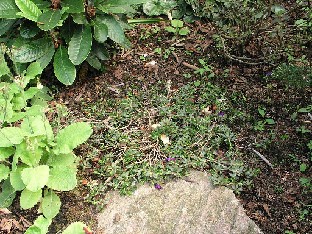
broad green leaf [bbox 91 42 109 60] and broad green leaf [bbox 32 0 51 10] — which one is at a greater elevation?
broad green leaf [bbox 32 0 51 10]

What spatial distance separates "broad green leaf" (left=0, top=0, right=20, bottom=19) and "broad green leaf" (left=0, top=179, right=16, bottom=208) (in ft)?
4.59

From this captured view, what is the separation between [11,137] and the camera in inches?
129

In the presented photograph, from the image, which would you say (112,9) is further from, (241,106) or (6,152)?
(6,152)

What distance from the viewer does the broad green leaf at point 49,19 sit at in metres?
3.63

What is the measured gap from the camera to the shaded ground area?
3.33 m

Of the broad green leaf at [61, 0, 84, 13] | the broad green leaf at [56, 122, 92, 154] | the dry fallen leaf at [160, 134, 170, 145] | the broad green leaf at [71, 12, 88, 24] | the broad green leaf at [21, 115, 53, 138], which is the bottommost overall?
the dry fallen leaf at [160, 134, 170, 145]

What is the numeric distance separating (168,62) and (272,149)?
4.63ft

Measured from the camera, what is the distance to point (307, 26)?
421 centimetres

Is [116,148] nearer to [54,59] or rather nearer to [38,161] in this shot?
[38,161]

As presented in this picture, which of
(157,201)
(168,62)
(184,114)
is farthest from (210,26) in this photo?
(157,201)

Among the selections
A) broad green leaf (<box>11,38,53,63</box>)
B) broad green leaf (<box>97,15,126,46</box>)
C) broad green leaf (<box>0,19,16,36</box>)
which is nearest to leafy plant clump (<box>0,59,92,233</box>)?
broad green leaf (<box>11,38,53,63</box>)

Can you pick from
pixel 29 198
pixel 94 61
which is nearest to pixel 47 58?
pixel 94 61

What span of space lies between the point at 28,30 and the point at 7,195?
1480 millimetres

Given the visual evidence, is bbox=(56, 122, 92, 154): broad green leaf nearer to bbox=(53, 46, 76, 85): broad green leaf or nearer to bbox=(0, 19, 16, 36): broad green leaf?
bbox=(53, 46, 76, 85): broad green leaf
